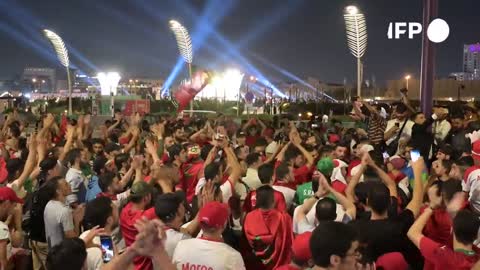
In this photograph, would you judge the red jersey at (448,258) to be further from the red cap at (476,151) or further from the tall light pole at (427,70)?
the tall light pole at (427,70)

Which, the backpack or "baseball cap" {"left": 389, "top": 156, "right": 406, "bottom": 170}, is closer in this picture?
the backpack

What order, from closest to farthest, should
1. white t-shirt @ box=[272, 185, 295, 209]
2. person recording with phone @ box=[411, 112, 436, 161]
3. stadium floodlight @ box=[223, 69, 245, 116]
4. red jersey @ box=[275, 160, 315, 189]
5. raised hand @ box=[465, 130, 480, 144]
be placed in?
1. white t-shirt @ box=[272, 185, 295, 209]
2. red jersey @ box=[275, 160, 315, 189]
3. raised hand @ box=[465, 130, 480, 144]
4. person recording with phone @ box=[411, 112, 436, 161]
5. stadium floodlight @ box=[223, 69, 245, 116]

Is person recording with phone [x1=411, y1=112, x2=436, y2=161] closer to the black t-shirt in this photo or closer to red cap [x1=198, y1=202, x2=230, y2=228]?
the black t-shirt

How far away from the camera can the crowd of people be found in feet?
12.6

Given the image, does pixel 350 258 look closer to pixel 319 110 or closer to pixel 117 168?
pixel 117 168

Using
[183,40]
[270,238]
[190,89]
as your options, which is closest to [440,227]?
[270,238]

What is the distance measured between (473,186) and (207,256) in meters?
3.43

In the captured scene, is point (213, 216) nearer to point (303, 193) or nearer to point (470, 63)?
point (303, 193)

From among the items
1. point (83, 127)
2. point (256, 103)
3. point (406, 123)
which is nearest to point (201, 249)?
point (406, 123)

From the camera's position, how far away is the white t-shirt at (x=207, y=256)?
157 inches

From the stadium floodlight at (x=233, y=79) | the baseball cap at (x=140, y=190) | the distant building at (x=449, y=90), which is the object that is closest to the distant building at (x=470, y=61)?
the distant building at (x=449, y=90)

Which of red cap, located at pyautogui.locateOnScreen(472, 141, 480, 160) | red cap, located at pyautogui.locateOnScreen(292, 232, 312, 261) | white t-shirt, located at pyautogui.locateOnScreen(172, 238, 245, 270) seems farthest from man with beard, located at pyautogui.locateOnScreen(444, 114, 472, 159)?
white t-shirt, located at pyautogui.locateOnScreen(172, 238, 245, 270)

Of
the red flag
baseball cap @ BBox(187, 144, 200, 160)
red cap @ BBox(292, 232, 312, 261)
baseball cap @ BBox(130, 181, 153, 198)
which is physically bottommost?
red cap @ BBox(292, 232, 312, 261)

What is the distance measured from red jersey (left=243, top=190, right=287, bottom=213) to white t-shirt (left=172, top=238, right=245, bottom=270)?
4.24 ft
